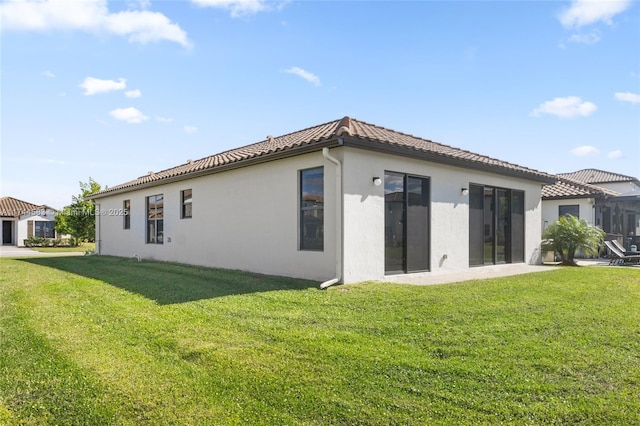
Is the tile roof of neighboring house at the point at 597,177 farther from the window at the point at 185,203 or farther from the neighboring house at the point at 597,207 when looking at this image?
the window at the point at 185,203

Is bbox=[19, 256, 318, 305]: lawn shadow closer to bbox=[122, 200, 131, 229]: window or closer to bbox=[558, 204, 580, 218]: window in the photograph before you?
bbox=[122, 200, 131, 229]: window

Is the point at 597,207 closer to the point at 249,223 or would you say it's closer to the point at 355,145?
the point at 355,145

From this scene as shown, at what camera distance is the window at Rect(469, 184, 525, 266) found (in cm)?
1156

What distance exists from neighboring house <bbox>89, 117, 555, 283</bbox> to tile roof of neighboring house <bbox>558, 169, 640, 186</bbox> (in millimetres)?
14829

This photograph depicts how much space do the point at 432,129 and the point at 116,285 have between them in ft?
38.0

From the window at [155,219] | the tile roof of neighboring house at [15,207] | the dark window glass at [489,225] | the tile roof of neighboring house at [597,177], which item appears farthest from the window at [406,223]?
the tile roof of neighboring house at [15,207]

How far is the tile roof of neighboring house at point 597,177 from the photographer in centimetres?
2502

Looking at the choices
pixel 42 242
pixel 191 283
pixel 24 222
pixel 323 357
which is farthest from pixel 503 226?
pixel 24 222

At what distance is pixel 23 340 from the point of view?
4844 mm

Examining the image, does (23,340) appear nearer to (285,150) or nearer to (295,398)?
(295,398)

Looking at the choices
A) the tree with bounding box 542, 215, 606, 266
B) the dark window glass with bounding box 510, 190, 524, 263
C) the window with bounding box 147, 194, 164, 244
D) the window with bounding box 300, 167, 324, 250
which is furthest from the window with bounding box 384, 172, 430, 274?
the window with bounding box 147, 194, 164, 244

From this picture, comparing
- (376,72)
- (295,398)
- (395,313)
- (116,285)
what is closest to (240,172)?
(116,285)

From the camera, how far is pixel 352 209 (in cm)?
826

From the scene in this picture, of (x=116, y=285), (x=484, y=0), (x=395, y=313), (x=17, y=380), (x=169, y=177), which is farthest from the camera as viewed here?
(x=169, y=177)
